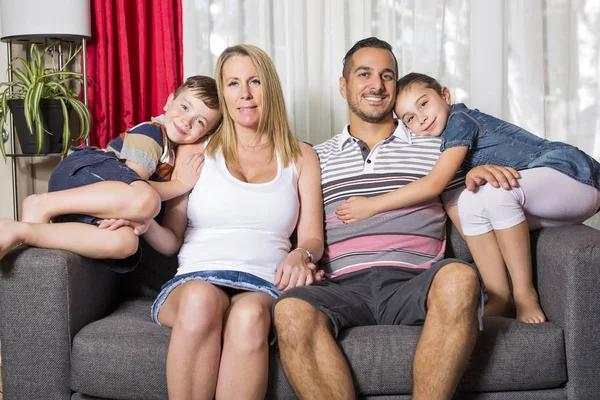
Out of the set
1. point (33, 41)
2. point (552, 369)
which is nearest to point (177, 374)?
point (552, 369)

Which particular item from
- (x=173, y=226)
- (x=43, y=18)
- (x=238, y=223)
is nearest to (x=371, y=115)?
(x=238, y=223)

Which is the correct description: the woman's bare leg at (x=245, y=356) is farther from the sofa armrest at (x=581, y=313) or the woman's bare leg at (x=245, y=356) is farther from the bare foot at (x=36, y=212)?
the sofa armrest at (x=581, y=313)

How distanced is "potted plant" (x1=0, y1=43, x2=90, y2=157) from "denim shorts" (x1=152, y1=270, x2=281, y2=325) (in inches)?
49.3

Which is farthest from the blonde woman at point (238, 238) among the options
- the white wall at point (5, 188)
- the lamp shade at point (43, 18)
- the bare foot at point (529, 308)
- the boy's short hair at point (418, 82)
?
the white wall at point (5, 188)

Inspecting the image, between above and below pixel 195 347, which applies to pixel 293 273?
above

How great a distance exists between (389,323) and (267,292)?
1.17ft

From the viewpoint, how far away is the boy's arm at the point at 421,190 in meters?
2.13

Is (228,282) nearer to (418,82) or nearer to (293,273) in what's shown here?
(293,273)

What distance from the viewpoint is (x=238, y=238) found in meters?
2.07

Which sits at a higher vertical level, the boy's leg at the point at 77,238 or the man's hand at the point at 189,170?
the man's hand at the point at 189,170

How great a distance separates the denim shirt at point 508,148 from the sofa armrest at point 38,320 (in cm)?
120

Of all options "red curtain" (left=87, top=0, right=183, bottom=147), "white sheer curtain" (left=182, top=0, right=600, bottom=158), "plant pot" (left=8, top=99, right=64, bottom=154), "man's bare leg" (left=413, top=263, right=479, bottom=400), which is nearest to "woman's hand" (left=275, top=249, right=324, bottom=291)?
"man's bare leg" (left=413, top=263, right=479, bottom=400)

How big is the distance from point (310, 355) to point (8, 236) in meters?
0.86

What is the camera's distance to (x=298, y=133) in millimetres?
3068
